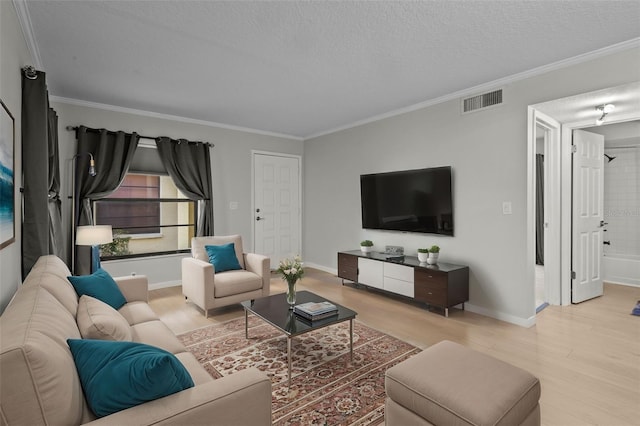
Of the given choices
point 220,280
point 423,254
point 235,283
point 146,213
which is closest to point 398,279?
point 423,254

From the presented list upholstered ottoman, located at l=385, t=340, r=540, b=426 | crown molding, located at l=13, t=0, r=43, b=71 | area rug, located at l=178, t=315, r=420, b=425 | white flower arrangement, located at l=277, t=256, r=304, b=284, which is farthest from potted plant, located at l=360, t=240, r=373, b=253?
crown molding, located at l=13, t=0, r=43, b=71

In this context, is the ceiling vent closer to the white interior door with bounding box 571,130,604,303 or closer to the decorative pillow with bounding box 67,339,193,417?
the white interior door with bounding box 571,130,604,303

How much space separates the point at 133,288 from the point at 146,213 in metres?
2.37

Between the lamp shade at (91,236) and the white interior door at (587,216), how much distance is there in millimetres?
5391

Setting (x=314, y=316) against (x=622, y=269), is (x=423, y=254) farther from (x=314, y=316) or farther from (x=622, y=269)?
(x=622, y=269)

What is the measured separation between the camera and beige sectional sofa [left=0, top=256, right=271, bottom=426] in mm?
963

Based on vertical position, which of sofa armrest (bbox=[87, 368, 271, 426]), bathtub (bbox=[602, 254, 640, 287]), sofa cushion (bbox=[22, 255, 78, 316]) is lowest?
bathtub (bbox=[602, 254, 640, 287])

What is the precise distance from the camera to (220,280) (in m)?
3.75

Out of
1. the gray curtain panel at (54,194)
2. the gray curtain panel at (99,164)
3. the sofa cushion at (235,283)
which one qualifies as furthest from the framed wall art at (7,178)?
the gray curtain panel at (99,164)

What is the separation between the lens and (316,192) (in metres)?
6.28

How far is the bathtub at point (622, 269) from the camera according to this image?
4.96 meters

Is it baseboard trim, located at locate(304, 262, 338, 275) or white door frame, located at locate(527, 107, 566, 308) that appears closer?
white door frame, located at locate(527, 107, 566, 308)

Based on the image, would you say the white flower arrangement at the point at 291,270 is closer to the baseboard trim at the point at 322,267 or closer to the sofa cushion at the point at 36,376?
the sofa cushion at the point at 36,376

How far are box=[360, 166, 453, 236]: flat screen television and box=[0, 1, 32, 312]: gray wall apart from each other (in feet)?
12.9
